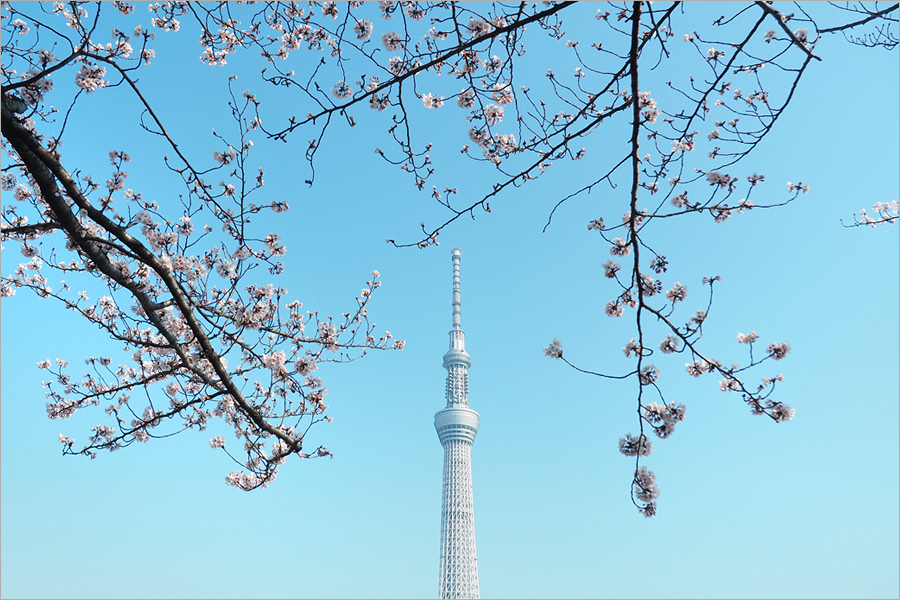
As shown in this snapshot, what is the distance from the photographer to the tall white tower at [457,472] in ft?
179

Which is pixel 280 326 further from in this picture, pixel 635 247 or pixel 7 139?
pixel 635 247

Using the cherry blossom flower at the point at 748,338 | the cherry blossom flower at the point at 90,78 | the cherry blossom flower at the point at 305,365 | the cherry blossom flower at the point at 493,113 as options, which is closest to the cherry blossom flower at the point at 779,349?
the cherry blossom flower at the point at 748,338

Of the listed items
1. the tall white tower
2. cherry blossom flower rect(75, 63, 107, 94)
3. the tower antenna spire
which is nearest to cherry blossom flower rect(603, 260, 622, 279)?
cherry blossom flower rect(75, 63, 107, 94)

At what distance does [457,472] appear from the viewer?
59156 millimetres

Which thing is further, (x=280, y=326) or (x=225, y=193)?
(x=280, y=326)

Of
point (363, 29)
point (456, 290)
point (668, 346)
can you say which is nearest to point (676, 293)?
point (668, 346)

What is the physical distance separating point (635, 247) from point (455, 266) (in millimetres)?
65561

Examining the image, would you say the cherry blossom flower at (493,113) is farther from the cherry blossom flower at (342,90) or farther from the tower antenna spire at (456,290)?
the tower antenna spire at (456,290)

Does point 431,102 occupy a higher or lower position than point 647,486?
higher

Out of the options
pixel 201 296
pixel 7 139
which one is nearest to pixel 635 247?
pixel 201 296

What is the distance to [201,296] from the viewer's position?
4734 millimetres

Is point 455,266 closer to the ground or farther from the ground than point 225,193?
farther from the ground

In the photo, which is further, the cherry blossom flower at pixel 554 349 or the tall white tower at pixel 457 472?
the tall white tower at pixel 457 472

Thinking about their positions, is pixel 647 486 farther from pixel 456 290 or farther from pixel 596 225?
pixel 456 290
